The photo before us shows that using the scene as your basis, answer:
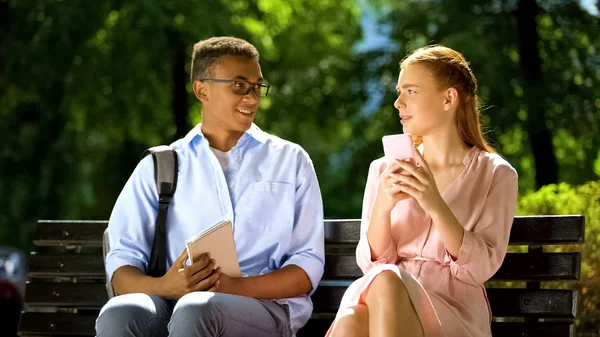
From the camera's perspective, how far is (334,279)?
4.83 meters

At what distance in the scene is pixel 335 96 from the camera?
14281 mm

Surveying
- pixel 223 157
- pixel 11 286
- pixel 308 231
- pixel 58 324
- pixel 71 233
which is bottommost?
pixel 11 286

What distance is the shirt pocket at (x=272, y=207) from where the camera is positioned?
4.55 metres

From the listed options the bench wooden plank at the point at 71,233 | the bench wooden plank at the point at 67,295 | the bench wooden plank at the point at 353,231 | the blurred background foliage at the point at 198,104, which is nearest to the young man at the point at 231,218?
the bench wooden plank at the point at 353,231

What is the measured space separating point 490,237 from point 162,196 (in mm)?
1621

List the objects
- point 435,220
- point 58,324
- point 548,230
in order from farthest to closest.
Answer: point 58,324 < point 548,230 < point 435,220

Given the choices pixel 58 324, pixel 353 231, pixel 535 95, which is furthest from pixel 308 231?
A: pixel 535 95

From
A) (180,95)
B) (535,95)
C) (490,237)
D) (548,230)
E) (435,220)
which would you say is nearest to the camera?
(435,220)

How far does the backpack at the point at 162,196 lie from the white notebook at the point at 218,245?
47cm

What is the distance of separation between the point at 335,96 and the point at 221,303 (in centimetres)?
1046

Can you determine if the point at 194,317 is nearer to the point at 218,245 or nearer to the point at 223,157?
the point at 218,245

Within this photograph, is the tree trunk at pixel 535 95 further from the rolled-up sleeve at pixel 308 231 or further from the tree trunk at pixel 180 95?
the rolled-up sleeve at pixel 308 231

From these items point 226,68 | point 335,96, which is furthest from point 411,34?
point 226,68

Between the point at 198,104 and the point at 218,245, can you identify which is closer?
the point at 218,245
